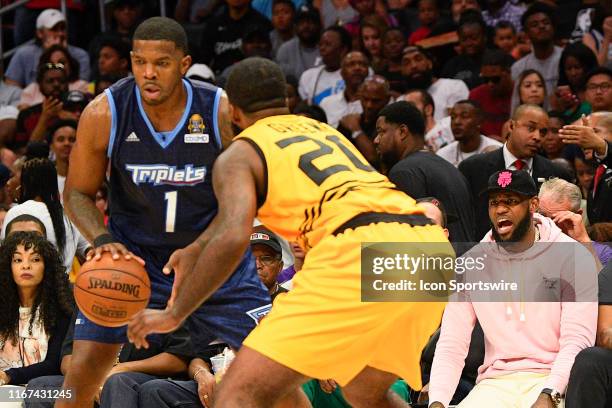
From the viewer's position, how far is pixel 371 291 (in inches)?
170

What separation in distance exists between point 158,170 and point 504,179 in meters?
2.15

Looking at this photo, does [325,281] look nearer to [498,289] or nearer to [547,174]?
[498,289]

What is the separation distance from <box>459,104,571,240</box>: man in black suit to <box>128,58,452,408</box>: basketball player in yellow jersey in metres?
3.58

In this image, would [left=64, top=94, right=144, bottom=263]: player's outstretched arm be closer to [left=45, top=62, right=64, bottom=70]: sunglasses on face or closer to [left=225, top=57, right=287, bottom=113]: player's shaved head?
[left=225, top=57, right=287, bottom=113]: player's shaved head

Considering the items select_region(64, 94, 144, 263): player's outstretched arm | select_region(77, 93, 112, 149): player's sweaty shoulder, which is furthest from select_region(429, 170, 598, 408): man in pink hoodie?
select_region(77, 93, 112, 149): player's sweaty shoulder

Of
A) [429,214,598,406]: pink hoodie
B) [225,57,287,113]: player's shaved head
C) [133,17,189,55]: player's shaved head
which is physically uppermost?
[133,17,189,55]: player's shaved head

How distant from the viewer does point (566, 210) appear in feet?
23.1

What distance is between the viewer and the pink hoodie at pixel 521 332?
610 cm

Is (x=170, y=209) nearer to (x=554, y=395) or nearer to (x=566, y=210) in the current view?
(x=554, y=395)

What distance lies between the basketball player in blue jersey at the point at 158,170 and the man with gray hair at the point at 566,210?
2.26 meters

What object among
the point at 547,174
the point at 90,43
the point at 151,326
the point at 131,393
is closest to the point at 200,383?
the point at 131,393

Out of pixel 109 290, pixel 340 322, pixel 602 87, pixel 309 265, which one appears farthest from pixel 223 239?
pixel 602 87

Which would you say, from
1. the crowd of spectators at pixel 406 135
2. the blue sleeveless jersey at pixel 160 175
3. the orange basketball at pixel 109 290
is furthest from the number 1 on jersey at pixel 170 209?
the crowd of spectators at pixel 406 135

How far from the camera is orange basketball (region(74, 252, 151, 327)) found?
5.02 metres
